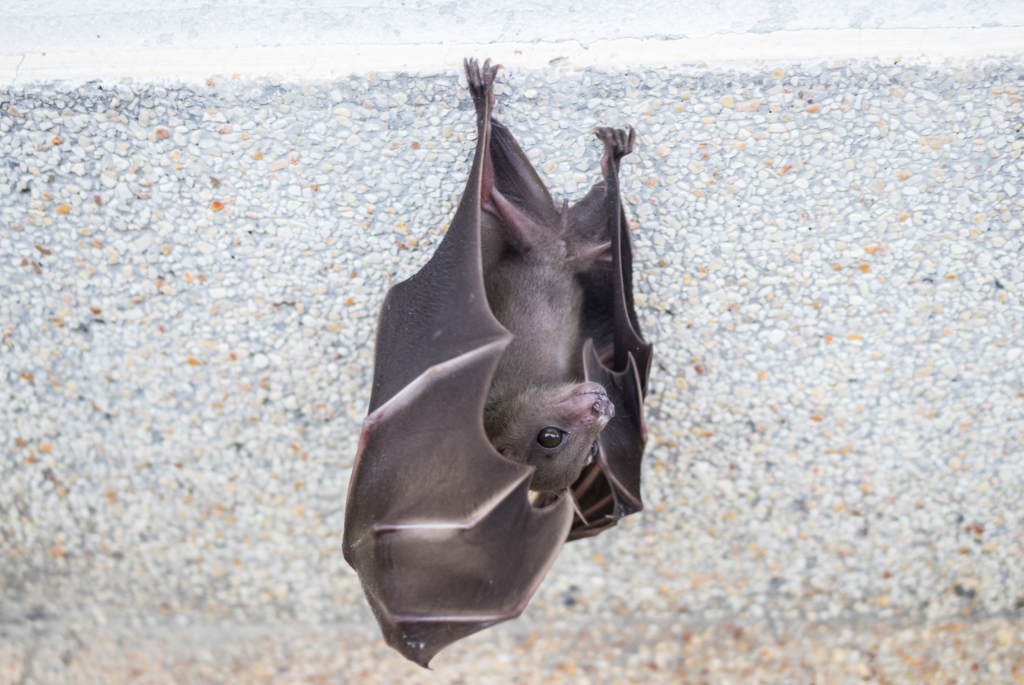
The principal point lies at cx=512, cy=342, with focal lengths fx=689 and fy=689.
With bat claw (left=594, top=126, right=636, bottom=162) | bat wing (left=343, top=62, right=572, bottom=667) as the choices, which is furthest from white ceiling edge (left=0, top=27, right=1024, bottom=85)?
bat wing (left=343, top=62, right=572, bottom=667)

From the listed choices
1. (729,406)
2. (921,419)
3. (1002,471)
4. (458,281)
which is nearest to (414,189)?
(458,281)

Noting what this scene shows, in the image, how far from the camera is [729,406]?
1.82 meters

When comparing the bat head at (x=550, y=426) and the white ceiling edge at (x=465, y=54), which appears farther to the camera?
the white ceiling edge at (x=465, y=54)

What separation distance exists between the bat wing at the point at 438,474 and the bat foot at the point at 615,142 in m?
0.29

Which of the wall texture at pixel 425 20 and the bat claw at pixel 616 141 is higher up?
the wall texture at pixel 425 20

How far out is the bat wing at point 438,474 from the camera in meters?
1.31

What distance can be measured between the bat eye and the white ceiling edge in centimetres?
81

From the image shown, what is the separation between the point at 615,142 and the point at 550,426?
0.63 metres

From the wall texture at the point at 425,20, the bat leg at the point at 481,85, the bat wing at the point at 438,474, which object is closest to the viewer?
the bat wing at the point at 438,474

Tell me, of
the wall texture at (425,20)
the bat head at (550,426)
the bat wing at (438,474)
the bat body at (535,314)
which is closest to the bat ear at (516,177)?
the bat body at (535,314)

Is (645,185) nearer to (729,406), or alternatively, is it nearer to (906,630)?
(729,406)

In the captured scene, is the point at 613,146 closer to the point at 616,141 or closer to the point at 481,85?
the point at 616,141

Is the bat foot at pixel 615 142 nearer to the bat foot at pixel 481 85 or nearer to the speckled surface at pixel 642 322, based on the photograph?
the speckled surface at pixel 642 322

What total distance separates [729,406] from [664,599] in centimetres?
65
